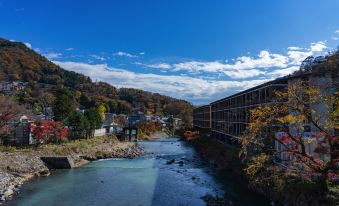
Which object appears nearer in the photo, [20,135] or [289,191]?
[289,191]

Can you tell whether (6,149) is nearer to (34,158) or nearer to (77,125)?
(34,158)

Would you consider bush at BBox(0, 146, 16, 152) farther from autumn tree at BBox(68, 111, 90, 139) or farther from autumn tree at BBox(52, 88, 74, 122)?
autumn tree at BBox(68, 111, 90, 139)

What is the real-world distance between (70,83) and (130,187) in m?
143

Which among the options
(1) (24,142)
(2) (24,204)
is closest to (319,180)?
(2) (24,204)

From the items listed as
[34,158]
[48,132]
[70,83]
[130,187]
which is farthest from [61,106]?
[70,83]

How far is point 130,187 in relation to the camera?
27.5 metres

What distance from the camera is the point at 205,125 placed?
74.2 metres

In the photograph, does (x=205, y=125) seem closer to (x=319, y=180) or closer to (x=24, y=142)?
(x=24, y=142)

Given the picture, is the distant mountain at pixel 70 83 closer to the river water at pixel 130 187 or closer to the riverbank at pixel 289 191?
the river water at pixel 130 187

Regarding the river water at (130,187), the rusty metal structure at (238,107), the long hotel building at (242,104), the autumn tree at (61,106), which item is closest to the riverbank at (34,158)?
the river water at (130,187)

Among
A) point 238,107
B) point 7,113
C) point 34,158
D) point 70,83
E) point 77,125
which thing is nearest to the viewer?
point 34,158

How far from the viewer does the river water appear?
22.8 meters

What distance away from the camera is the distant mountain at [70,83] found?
138 meters

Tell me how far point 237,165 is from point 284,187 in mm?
12283
